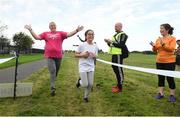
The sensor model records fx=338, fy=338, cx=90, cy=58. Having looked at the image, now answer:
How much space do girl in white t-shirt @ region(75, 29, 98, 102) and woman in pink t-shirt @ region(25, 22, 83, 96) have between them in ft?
2.90

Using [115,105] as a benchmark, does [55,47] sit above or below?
above

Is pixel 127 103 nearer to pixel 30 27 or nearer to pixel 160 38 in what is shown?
pixel 160 38

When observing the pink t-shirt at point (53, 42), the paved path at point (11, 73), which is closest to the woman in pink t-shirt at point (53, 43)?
the pink t-shirt at point (53, 42)

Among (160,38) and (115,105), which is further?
(160,38)

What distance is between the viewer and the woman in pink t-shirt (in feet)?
31.4

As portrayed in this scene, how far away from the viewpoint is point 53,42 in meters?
9.59

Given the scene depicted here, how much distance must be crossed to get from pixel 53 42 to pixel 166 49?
314 cm

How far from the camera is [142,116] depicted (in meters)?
7.09

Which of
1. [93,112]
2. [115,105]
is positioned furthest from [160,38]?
[93,112]

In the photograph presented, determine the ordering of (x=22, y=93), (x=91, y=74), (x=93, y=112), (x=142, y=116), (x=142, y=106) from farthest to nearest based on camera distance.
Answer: (x=22, y=93) < (x=91, y=74) < (x=142, y=106) < (x=93, y=112) < (x=142, y=116)

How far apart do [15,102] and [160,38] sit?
13.7 feet

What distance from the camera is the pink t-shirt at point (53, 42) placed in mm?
9562

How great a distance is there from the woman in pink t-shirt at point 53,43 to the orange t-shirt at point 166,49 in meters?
2.21

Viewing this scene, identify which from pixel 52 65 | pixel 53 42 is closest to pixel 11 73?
pixel 52 65
